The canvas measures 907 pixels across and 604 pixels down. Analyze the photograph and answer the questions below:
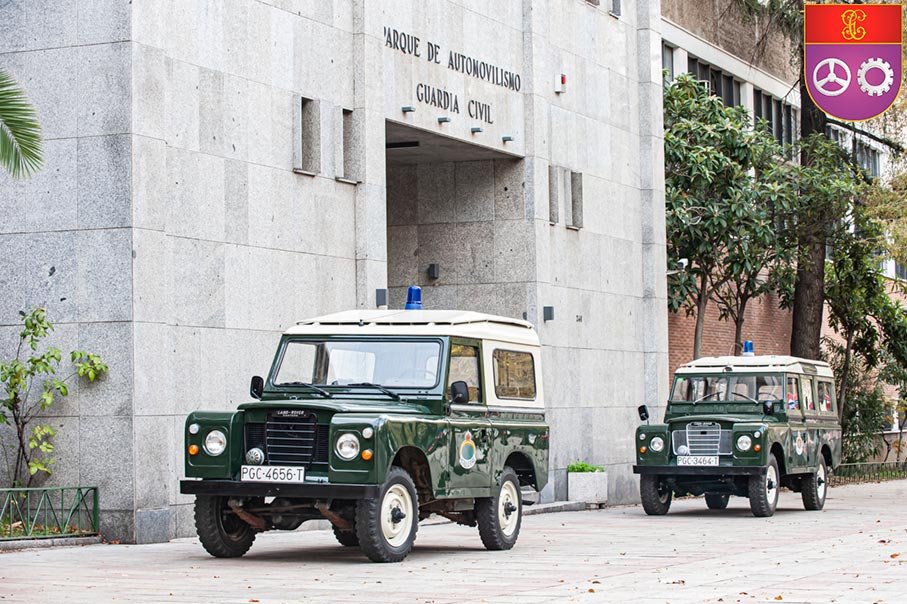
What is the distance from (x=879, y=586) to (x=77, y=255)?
31.1 feet

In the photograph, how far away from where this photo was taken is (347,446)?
1452 cm

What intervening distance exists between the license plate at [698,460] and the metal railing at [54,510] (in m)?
9.18

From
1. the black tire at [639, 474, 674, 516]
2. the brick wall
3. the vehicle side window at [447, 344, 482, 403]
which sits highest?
the brick wall

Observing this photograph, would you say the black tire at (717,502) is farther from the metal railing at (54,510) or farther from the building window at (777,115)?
the building window at (777,115)

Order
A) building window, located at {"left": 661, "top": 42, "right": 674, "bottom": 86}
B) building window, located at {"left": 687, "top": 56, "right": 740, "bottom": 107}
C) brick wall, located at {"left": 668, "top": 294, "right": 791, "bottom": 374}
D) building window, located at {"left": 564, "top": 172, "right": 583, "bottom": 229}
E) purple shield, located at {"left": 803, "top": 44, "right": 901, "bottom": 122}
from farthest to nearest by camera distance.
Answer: building window, located at {"left": 687, "top": 56, "right": 740, "bottom": 107} < building window, located at {"left": 661, "top": 42, "right": 674, "bottom": 86} < brick wall, located at {"left": 668, "top": 294, "right": 791, "bottom": 374} < purple shield, located at {"left": 803, "top": 44, "right": 901, "bottom": 122} < building window, located at {"left": 564, "top": 172, "right": 583, "bottom": 229}

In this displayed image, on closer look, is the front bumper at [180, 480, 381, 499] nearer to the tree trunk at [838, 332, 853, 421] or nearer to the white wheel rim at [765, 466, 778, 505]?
the white wheel rim at [765, 466, 778, 505]

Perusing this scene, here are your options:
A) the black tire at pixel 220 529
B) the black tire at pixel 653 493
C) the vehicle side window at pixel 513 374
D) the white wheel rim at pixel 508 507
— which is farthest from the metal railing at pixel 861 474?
the black tire at pixel 220 529

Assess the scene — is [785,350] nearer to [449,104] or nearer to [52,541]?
[449,104]

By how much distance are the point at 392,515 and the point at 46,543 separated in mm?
4233

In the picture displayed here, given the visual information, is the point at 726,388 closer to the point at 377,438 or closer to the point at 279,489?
the point at 377,438

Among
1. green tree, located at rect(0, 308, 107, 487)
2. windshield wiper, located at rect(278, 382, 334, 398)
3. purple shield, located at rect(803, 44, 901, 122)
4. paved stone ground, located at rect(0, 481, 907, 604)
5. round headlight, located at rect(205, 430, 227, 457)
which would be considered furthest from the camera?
purple shield, located at rect(803, 44, 901, 122)

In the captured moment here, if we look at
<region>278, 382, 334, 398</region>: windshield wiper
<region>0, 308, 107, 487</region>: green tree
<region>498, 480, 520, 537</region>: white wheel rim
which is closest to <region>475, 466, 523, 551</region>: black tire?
<region>498, 480, 520, 537</region>: white wheel rim

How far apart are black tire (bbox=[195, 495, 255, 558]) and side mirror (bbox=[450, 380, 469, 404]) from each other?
2.29 m

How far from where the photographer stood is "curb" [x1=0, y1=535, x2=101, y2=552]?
54.4ft
